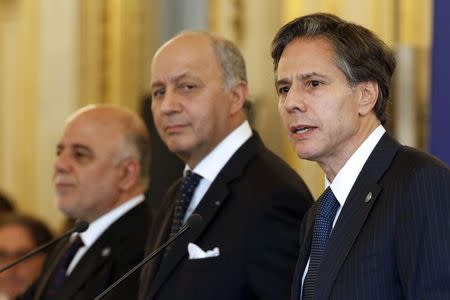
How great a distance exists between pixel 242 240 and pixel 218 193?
23 centimetres

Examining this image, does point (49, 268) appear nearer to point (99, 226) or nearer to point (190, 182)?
point (99, 226)

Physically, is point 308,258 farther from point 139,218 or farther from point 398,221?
point 139,218

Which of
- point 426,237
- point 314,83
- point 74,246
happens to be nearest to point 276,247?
point 314,83

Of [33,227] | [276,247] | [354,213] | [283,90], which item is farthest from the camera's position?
[33,227]

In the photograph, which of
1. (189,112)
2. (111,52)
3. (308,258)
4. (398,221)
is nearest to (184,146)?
(189,112)

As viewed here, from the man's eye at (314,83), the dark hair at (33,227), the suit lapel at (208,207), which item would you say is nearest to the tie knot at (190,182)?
the suit lapel at (208,207)

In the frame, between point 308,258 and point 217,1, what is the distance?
12.7 feet

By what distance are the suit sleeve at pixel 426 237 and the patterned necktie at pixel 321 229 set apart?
0.30 metres

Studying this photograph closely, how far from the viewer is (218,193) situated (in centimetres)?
384

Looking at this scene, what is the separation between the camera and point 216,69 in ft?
13.6

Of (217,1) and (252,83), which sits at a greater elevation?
(217,1)

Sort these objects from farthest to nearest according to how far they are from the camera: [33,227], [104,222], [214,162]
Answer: [33,227], [104,222], [214,162]

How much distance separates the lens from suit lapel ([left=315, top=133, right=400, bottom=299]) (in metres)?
2.89

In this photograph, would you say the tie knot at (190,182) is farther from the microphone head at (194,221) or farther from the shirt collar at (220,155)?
the microphone head at (194,221)
